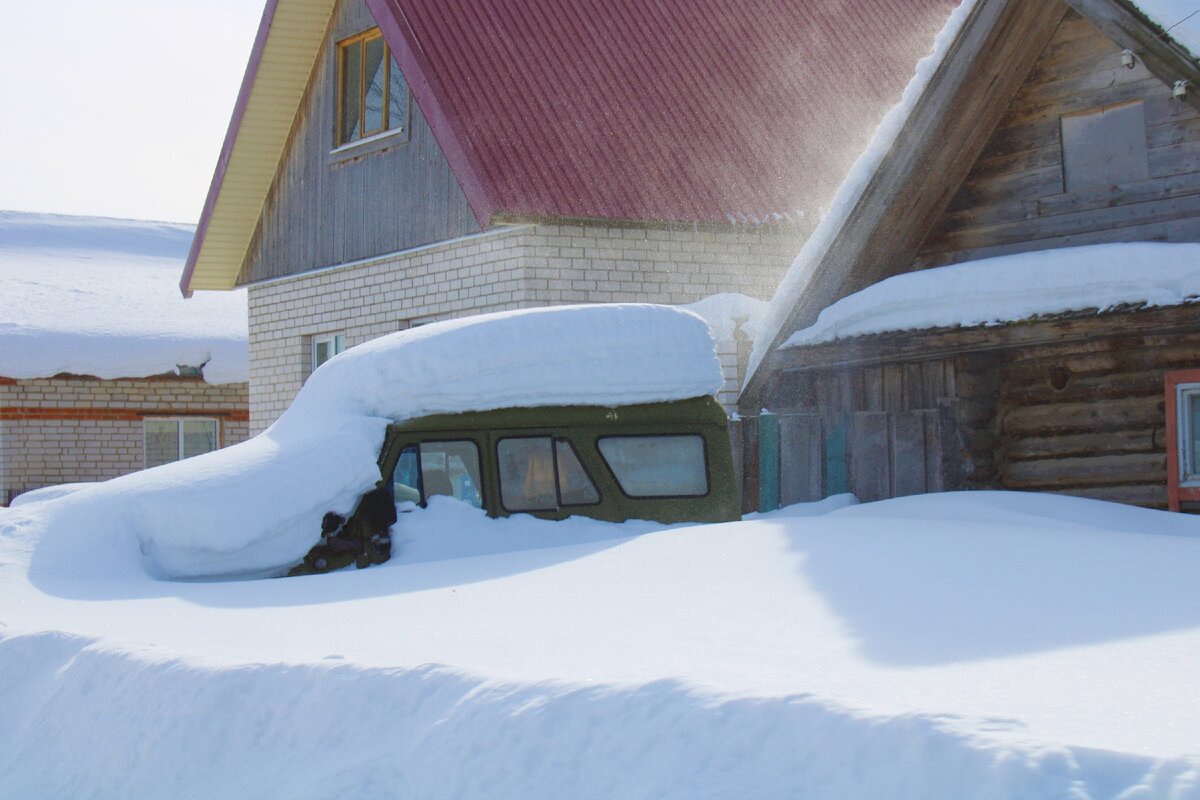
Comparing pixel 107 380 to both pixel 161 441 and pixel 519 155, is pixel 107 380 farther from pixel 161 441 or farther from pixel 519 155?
pixel 519 155

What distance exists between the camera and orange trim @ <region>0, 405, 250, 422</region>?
20234 millimetres

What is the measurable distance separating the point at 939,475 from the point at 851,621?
6683 millimetres

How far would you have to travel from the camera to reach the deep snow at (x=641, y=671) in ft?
9.65

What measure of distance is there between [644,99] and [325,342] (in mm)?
4749

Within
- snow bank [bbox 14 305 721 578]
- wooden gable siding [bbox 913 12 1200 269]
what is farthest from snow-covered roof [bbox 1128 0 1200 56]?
snow bank [bbox 14 305 721 578]

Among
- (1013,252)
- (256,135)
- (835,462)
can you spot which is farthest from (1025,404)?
(256,135)

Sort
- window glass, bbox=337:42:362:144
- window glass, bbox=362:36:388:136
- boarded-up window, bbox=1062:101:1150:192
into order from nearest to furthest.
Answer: boarded-up window, bbox=1062:101:1150:192
window glass, bbox=362:36:388:136
window glass, bbox=337:42:362:144

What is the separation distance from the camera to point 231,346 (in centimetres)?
2153

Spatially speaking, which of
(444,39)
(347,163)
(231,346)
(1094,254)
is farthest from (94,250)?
(1094,254)

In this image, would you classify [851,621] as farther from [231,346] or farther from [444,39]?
[231,346]

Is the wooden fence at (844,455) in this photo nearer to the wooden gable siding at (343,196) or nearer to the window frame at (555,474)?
the wooden gable siding at (343,196)

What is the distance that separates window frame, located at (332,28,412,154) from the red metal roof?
0.93 metres

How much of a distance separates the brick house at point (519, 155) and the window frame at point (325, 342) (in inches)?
2.5

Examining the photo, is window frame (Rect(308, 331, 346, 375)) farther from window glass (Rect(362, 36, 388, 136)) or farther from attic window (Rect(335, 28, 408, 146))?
window glass (Rect(362, 36, 388, 136))
